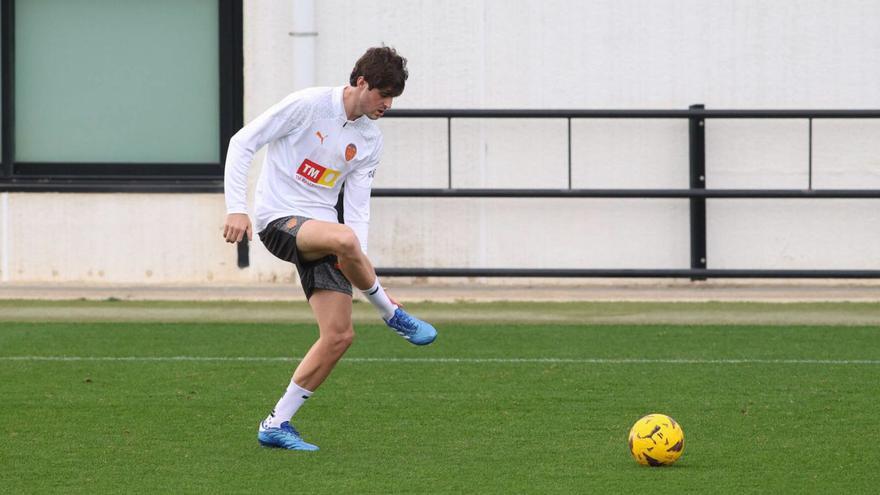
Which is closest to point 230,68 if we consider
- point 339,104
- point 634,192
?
point 634,192

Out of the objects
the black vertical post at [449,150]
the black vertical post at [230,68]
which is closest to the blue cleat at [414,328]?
the black vertical post at [449,150]

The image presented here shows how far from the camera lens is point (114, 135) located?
48.3 feet

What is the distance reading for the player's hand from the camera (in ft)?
20.4

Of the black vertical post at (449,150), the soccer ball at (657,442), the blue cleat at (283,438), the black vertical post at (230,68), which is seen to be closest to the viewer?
the soccer ball at (657,442)

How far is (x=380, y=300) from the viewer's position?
271 inches

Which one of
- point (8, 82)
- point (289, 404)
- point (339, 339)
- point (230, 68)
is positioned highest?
point (230, 68)

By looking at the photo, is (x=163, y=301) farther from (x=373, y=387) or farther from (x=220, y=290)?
(x=373, y=387)

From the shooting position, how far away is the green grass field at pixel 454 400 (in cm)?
625

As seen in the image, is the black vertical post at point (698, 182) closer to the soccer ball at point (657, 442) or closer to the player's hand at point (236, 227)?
the soccer ball at point (657, 442)

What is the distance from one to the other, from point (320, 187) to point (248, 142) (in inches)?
15.8

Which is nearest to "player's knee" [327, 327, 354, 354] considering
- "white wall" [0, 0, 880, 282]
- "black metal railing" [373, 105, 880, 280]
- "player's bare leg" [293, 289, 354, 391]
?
"player's bare leg" [293, 289, 354, 391]

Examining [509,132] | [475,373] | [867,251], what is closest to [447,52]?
[509,132]

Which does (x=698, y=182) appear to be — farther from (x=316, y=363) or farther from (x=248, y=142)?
(x=248, y=142)

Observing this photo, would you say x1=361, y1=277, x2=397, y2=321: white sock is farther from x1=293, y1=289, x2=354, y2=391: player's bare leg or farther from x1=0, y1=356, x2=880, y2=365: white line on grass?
x1=0, y1=356, x2=880, y2=365: white line on grass
